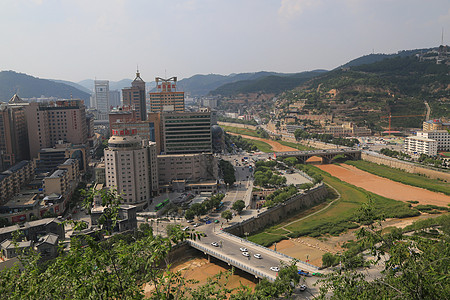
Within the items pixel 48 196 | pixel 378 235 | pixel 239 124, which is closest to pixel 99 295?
pixel 378 235

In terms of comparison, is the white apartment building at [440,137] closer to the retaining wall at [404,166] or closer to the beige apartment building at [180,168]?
the retaining wall at [404,166]

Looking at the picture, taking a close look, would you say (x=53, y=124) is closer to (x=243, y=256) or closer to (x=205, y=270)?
(x=205, y=270)

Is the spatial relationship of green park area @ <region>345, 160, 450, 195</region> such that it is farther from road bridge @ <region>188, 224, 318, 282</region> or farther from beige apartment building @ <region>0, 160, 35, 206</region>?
beige apartment building @ <region>0, 160, 35, 206</region>

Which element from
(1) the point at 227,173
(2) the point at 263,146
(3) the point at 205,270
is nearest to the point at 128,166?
(1) the point at 227,173

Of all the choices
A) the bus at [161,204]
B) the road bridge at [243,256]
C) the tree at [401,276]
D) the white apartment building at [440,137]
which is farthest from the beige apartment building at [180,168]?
the white apartment building at [440,137]

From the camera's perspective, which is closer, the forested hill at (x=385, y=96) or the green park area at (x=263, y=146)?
the green park area at (x=263, y=146)
